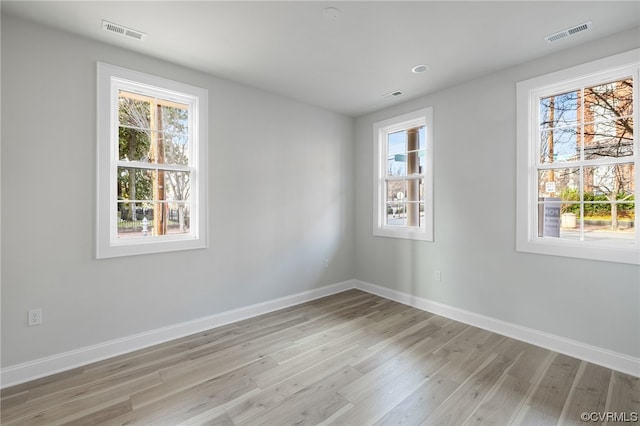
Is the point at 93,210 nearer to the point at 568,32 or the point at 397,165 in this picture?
the point at 397,165

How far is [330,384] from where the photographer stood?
2111 millimetres

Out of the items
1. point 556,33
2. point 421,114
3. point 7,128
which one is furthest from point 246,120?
point 556,33

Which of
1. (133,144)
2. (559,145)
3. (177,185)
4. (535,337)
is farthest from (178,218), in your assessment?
(559,145)

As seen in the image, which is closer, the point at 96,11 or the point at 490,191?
the point at 96,11

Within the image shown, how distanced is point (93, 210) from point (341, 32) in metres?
2.61

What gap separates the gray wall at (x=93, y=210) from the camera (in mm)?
2146

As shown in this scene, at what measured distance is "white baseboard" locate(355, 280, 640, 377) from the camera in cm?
228

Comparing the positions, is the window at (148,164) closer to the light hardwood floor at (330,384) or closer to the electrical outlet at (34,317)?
the electrical outlet at (34,317)

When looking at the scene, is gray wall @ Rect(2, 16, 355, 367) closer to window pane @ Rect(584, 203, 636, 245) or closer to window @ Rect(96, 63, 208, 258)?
window @ Rect(96, 63, 208, 258)

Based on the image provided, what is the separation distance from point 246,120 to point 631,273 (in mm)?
3910

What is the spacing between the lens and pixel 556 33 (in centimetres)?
232

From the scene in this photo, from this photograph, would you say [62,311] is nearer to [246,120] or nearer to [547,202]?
[246,120]

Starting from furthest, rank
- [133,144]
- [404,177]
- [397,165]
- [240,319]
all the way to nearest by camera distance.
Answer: [397,165] < [404,177] < [240,319] < [133,144]

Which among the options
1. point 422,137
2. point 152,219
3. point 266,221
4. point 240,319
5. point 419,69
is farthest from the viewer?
point 422,137
